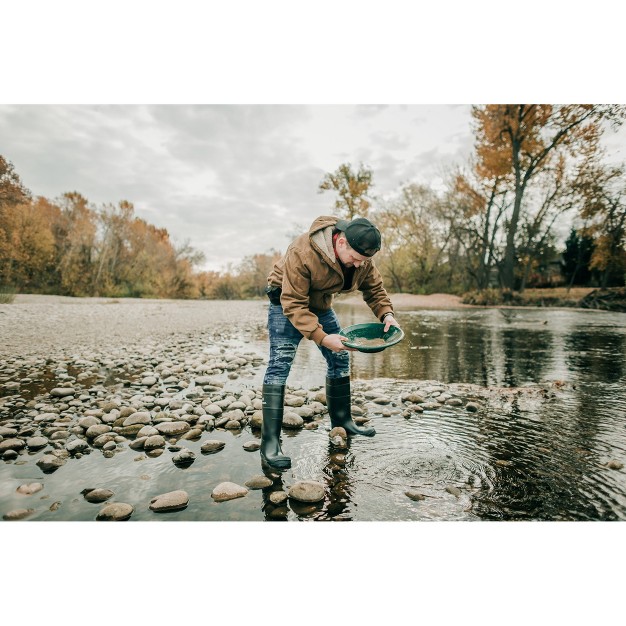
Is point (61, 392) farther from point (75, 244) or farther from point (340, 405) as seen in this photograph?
point (340, 405)

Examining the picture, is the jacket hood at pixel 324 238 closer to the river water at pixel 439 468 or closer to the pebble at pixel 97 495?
the river water at pixel 439 468

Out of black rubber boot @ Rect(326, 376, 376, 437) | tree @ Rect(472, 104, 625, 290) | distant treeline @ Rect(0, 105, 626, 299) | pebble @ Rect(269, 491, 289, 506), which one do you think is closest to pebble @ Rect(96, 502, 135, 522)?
pebble @ Rect(269, 491, 289, 506)

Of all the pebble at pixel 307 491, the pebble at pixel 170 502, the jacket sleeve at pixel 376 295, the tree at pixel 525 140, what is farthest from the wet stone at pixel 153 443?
the tree at pixel 525 140

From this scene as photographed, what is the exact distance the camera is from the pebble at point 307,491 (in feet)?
5.15

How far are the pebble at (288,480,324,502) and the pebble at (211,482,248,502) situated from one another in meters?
0.21

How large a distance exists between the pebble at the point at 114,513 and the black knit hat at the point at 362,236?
1.44 meters

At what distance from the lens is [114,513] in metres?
1.53

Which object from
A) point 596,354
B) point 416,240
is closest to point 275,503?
point 596,354

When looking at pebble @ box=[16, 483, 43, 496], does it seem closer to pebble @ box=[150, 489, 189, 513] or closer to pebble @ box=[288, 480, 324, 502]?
pebble @ box=[150, 489, 189, 513]

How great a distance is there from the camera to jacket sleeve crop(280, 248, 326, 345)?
1794mm

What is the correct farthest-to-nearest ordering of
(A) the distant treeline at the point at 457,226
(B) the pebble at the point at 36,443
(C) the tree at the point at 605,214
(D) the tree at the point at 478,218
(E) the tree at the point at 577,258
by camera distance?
(D) the tree at the point at 478,218 → (E) the tree at the point at 577,258 → (C) the tree at the point at 605,214 → (A) the distant treeline at the point at 457,226 → (B) the pebble at the point at 36,443

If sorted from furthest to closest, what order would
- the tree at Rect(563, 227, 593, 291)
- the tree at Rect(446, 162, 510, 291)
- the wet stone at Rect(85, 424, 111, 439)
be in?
the tree at Rect(446, 162, 510, 291) < the tree at Rect(563, 227, 593, 291) < the wet stone at Rect(85, 424, 111, 439)

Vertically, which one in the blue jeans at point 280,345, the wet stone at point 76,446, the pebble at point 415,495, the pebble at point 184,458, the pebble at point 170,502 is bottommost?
the pebble at point 415,495

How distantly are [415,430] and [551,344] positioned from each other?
11.6 feet
